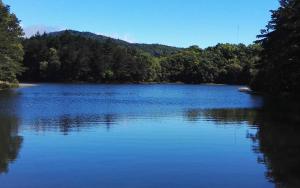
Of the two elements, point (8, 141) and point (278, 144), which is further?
point (278, 144)

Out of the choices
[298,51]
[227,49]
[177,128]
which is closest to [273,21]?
[298,51]

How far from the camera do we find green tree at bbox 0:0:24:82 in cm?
8154

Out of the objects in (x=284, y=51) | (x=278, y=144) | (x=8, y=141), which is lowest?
(x=278, y=144)

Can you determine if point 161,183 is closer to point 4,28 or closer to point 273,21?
point 273,21

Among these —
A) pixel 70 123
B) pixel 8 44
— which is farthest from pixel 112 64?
pixel 70 123

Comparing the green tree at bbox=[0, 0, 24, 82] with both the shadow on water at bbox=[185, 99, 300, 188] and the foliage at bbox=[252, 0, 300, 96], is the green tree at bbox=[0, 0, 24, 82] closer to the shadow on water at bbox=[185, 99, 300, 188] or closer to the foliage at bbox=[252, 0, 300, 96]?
the foliage at bbox=[252, 0, 300, 96]

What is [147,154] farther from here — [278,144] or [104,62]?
[104,62]

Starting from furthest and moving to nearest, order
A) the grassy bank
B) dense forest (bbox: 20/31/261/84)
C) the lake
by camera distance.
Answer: dense forest (bbox: 20/31/261/84) → the grassy bank → the lake

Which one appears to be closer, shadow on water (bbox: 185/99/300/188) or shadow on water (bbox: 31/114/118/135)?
shadow on water (bbox: 185/99/300/188)

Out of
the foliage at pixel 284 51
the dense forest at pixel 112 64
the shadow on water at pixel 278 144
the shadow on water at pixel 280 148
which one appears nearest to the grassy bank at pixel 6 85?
the foliage at pixel 284 51

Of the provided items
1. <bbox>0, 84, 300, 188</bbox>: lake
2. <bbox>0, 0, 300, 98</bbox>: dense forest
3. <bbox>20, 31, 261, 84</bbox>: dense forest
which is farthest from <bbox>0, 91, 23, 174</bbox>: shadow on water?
<bbox>20, 31, 261, 84</bbox>: dense forest

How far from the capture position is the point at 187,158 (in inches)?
664

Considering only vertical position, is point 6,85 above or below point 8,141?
above

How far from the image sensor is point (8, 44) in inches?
3354
